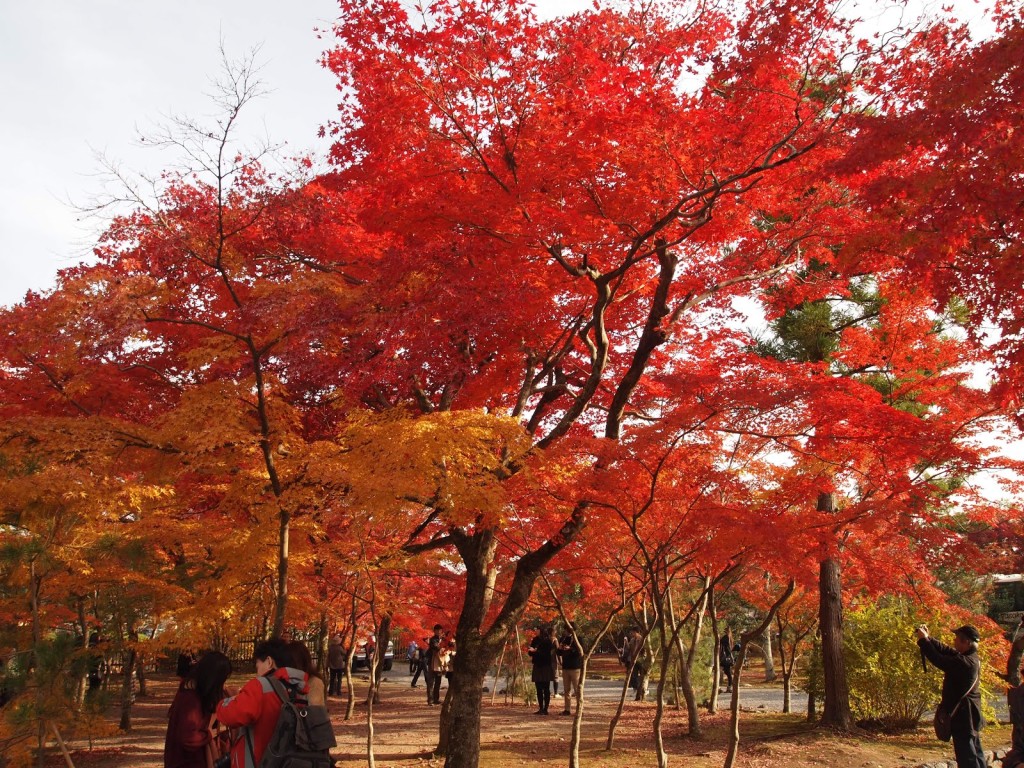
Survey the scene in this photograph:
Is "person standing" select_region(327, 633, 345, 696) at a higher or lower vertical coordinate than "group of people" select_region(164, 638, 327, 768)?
lower

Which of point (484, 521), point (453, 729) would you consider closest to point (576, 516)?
point (484, 521)

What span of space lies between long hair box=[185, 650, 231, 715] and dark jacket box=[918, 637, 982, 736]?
18.8ft

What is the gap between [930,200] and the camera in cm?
616

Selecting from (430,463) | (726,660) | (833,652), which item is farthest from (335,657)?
(430,463)

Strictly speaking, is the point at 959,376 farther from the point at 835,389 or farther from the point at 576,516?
the point at 576,516

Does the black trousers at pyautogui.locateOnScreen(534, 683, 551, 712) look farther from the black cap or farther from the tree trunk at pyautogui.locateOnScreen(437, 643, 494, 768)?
the black cap

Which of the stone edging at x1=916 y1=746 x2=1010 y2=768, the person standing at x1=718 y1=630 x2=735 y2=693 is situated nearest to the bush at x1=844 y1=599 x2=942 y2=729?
the stone edging at x1=916 y1=746 x2=1010 y2=768

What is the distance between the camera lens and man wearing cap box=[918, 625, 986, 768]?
6637mm

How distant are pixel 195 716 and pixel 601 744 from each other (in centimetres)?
858

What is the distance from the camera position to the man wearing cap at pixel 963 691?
6.64 metres

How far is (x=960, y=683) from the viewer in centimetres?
670

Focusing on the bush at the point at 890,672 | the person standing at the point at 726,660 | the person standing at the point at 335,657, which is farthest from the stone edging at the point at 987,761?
the person standing at the point at 335,657

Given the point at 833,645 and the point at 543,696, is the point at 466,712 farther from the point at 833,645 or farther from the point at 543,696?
the point at 543,696

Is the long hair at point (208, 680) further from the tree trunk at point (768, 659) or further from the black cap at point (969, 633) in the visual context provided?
the tree trunk at point (768, 659)
